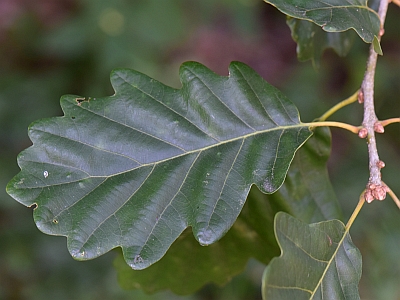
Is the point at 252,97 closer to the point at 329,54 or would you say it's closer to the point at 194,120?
the point at 194,120

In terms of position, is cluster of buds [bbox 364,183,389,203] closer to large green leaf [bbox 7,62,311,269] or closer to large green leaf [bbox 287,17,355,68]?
large green leaf [bbox 7,62,311,269]

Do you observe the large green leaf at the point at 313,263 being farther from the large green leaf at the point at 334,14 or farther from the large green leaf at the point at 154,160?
the large green leaf at the point at 334,14

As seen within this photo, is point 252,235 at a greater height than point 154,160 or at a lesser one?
lesser

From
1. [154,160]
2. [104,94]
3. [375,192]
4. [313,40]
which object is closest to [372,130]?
[375,192]

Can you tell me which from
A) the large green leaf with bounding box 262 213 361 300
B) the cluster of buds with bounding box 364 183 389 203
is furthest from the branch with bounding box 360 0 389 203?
the large green leaf with bounding box 262 213 361 300

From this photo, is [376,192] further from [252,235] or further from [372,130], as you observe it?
[252,235]

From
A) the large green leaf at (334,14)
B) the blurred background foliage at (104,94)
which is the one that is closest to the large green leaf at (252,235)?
the large green leaf at (334,14)
